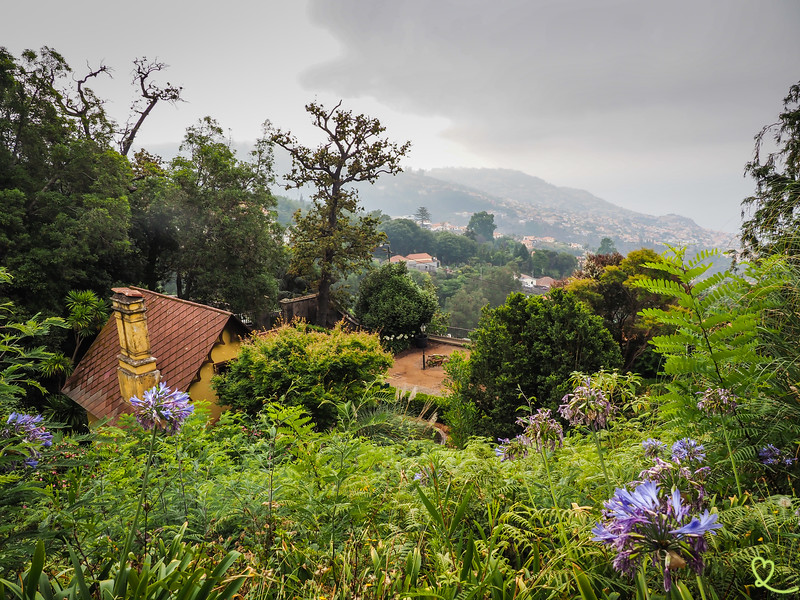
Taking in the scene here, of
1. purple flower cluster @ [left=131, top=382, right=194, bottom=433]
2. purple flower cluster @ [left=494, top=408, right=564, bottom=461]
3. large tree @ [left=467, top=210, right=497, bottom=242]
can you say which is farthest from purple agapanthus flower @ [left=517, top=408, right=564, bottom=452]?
large tree @ [left=467, top=210, right=497, bottom=242]

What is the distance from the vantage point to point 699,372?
6.37 feet

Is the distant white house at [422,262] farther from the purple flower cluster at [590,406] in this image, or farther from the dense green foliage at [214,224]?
the purple flower cluster at [590,406]

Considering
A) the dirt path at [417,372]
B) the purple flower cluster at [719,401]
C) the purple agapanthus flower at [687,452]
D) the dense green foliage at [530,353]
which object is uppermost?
the purple flower cluster at [719,401]

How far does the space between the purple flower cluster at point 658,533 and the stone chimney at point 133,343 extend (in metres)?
7.05

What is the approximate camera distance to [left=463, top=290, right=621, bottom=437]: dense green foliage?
6.54m

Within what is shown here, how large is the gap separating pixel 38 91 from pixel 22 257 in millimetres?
4361

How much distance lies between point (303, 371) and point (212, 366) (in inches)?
75.1

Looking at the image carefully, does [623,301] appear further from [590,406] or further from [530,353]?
[590,406]

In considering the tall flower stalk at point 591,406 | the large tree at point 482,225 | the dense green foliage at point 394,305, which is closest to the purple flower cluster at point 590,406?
the tall flower stalk at point 591,406

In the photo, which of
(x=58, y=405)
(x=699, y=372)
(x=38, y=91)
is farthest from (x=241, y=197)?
(x=699, y=372)

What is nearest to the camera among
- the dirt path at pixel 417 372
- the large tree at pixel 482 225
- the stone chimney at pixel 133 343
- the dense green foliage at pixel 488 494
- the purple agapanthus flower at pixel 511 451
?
the dense green foliage at pixel 488 494

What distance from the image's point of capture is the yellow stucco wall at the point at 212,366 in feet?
23.4

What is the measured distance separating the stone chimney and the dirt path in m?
6.11

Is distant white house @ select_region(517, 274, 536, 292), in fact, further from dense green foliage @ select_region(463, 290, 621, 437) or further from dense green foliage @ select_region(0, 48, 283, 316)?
dense green foliage @ select_region(463, 290, 621, 437)
